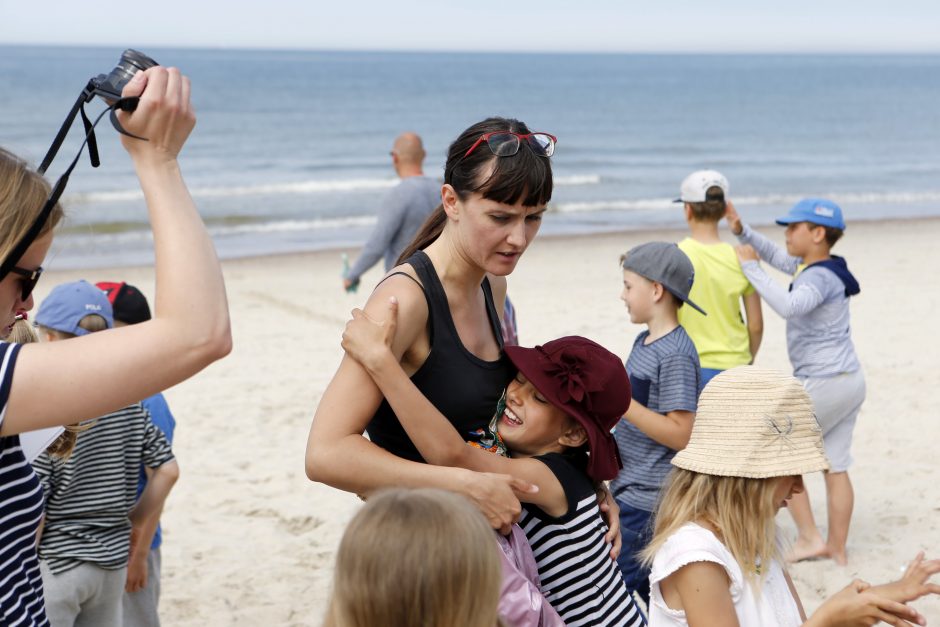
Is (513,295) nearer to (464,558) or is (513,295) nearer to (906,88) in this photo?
(464,558)

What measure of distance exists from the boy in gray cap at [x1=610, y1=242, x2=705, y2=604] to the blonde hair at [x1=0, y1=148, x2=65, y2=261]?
2.66 m

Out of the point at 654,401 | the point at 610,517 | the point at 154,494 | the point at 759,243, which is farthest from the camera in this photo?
the point at 759,243

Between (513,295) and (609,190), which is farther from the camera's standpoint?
(609,190)

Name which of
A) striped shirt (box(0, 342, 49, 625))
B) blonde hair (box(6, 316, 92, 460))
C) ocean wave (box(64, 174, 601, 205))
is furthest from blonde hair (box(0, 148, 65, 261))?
ocean wave (box(64, 174, 601, 205))

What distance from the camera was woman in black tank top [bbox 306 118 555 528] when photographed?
2375 mm

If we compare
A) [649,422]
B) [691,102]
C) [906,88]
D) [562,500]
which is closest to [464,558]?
[562,500]

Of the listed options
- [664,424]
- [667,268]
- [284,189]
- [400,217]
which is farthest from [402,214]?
[284,189]

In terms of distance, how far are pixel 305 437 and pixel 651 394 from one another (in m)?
4.35

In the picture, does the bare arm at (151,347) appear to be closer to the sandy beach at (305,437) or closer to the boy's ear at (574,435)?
the sandy beach at (305,437)

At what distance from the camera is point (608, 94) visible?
76.8 meters

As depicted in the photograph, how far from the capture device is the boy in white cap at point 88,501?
3551 millimetres

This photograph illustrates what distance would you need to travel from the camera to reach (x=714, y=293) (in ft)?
17.2

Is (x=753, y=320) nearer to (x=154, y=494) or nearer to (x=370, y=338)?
(x=154, y=494)

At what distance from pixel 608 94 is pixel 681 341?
7506 cm
